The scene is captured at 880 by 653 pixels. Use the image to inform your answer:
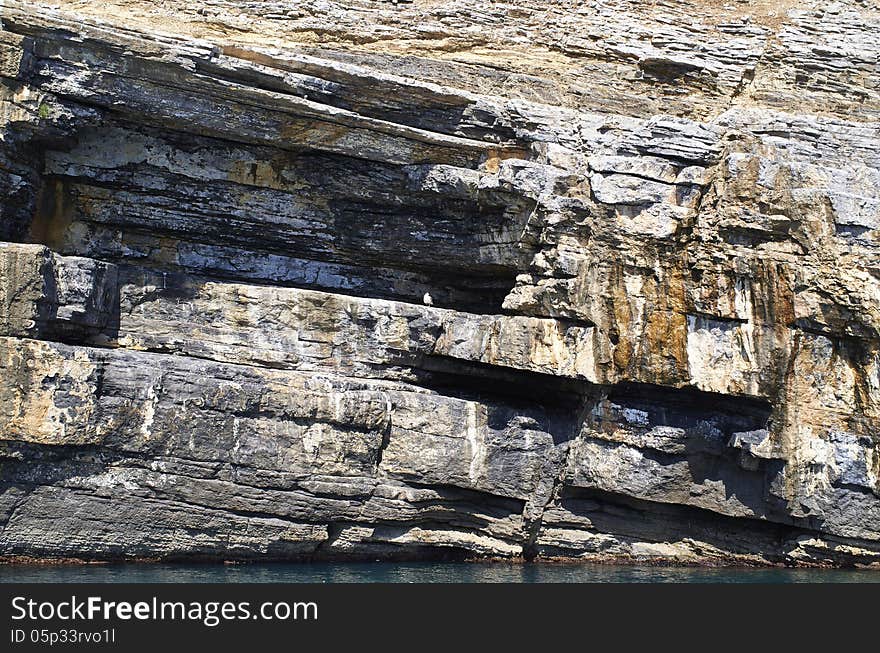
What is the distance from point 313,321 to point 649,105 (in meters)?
7.73

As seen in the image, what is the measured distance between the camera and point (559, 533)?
65.6 ft

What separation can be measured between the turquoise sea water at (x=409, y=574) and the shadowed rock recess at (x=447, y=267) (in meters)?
0.54

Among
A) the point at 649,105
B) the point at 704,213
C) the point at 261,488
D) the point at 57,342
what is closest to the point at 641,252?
the point at 704,213

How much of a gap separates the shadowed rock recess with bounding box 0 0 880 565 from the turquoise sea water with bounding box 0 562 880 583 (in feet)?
1.78

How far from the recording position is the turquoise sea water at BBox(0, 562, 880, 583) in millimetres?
16172

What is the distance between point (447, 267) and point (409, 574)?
647 centimetres

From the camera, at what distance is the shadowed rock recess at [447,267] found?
17.7m

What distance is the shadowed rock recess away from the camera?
17.7 m

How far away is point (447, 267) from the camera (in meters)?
21.0

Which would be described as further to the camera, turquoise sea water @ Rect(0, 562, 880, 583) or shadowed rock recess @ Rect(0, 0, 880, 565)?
shadowed rock recess @ Rect(0, 0, 880, 565)

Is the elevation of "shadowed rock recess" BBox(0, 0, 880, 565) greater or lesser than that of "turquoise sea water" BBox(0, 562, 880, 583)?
greater

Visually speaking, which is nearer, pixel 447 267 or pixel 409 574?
pixel 409 574

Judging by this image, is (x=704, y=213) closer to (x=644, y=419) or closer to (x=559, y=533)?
(x=644, y=419)

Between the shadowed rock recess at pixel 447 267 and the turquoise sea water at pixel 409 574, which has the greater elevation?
the shadowed rock recess at pixel 447 267
